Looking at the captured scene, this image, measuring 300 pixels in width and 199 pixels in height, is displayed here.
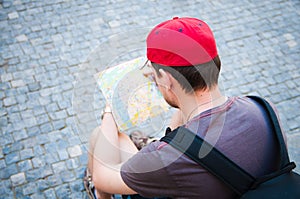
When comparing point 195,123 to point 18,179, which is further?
point 18,179

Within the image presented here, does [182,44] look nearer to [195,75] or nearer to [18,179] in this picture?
[195,75]

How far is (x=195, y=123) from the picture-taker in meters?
1.57

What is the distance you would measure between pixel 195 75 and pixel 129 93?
67 centimetres

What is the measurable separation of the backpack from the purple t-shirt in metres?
0.03

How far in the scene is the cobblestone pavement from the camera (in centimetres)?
322

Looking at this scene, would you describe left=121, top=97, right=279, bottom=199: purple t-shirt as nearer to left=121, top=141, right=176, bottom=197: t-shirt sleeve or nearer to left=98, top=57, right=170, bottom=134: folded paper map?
left=121, top=141, right=176, bottom=197: t-shirt sleeve

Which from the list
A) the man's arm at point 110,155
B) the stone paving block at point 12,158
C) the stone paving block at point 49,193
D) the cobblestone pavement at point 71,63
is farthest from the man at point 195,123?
the stone paving block at point 12,158

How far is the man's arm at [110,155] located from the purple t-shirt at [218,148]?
37cm

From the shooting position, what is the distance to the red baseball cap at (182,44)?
1652 mm

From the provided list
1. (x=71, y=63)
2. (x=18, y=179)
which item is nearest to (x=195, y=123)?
(x=18, y=179)

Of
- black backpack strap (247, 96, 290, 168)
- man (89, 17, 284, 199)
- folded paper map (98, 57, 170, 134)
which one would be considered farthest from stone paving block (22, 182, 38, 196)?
black backpack strap (247, 96, 290, 168)

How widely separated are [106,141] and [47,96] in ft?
5.52

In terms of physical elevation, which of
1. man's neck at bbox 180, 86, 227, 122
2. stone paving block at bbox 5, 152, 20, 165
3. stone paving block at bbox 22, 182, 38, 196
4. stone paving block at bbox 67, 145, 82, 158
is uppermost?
man's neck at bbox 180, 86, 227, 122

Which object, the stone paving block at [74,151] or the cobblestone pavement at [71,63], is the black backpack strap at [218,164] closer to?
the cobblestone pavement at [71,63]
